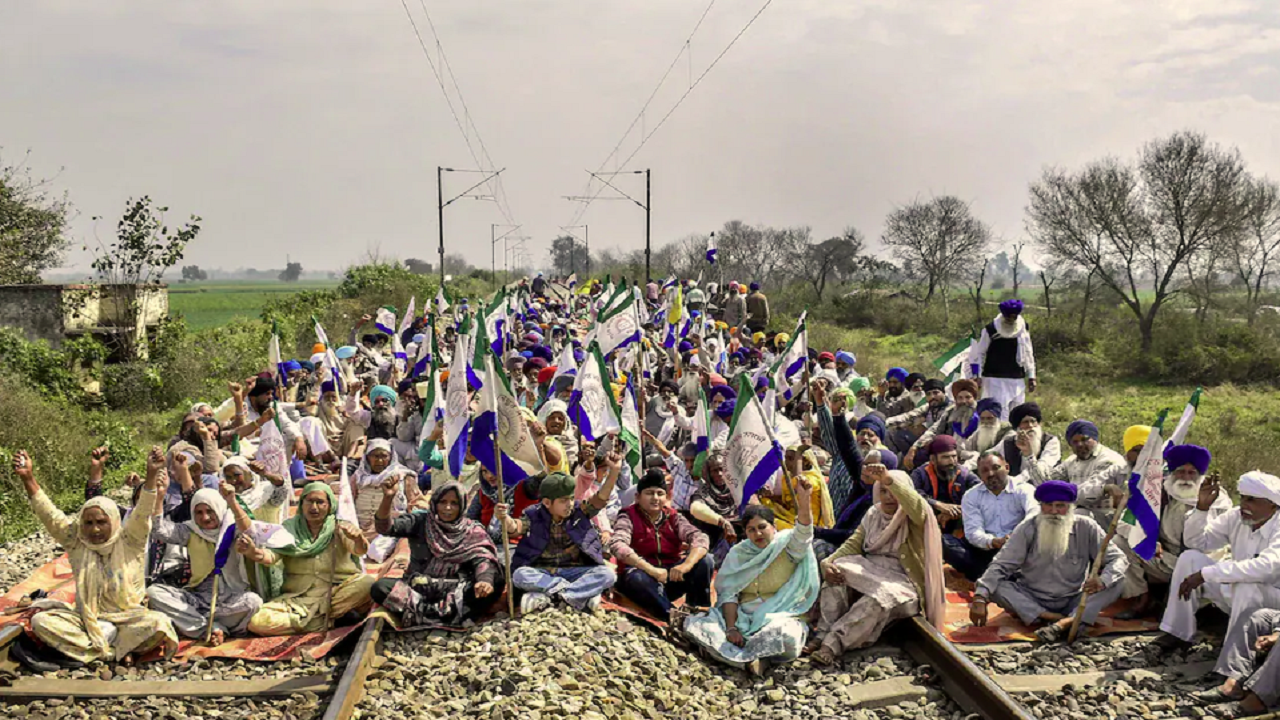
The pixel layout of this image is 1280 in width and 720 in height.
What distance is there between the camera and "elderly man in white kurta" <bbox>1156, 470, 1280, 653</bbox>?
574 centimetres

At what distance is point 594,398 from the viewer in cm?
866

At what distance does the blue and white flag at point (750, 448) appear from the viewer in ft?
23.6

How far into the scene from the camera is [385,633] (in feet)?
21.1

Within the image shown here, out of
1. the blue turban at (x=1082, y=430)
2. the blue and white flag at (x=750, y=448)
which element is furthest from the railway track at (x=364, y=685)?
the blue turban at (x=1082, y=430)

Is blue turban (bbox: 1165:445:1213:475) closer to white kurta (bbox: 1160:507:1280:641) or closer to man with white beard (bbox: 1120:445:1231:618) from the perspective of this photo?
man with white beard (bbox: 1120:445:1231:618)

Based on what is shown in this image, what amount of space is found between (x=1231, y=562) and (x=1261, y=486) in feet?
1.63

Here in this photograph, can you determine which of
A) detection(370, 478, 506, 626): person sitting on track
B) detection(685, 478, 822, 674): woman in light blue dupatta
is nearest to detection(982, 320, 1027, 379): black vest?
detection(685, 478, 822, 674): woman in light blue dupatta

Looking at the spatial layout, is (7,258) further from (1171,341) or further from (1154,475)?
(1171,341)

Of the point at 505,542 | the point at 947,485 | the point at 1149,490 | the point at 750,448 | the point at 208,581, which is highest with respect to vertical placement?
the point at 750,448

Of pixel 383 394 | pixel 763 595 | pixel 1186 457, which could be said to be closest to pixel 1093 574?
pixel 1186 457

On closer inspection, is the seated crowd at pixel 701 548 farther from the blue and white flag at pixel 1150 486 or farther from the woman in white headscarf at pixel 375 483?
the blue and white flag at pixel 1150 486

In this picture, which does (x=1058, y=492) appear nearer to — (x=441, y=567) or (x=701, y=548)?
(x=701, y=548)

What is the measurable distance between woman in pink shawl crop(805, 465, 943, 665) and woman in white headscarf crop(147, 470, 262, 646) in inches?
154

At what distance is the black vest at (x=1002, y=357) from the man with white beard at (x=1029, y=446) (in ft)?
8.12
